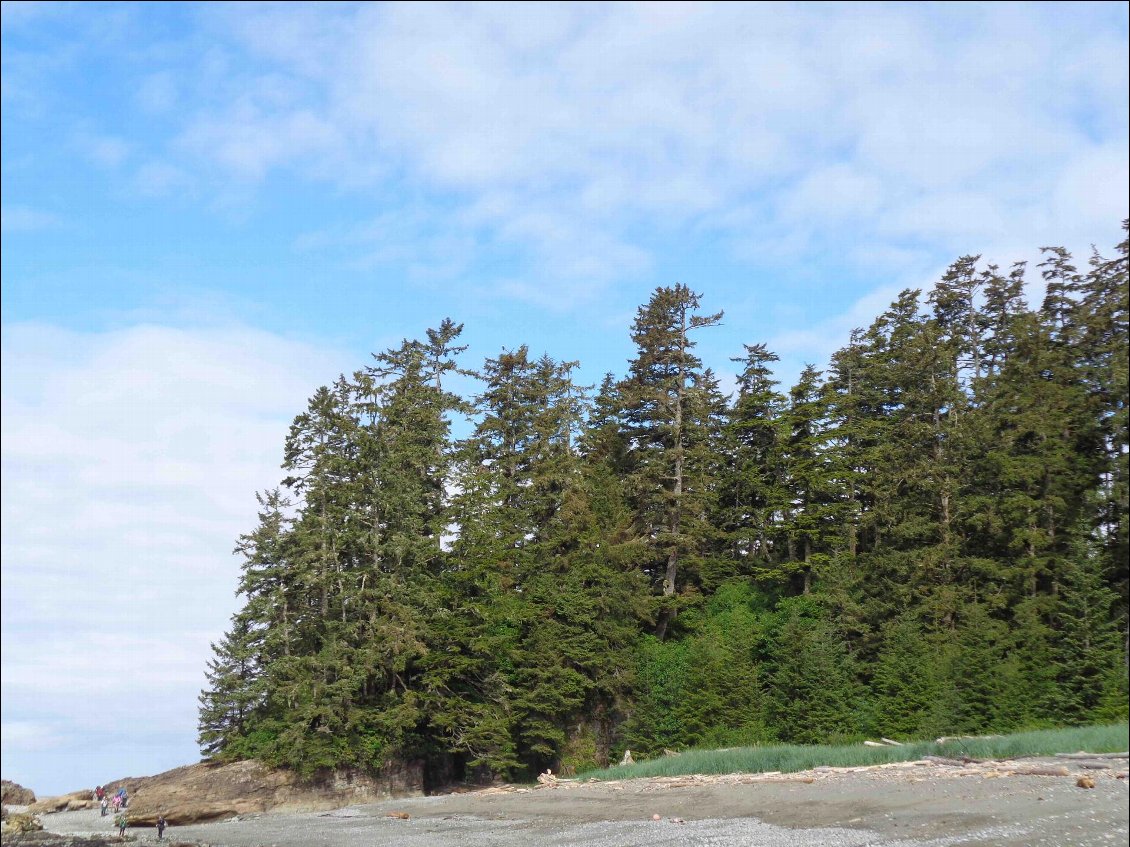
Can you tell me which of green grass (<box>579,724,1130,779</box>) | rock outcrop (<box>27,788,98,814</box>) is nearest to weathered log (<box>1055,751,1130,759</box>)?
green grass (<box>579,724,1130,779</box>)

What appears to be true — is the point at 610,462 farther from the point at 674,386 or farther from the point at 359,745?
the point at 359,745

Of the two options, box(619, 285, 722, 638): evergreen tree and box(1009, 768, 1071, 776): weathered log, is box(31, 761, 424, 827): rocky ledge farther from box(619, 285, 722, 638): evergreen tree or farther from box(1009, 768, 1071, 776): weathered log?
box(1009, 768, 1071, 776): weathered log

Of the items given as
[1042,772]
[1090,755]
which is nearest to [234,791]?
[1042,772]

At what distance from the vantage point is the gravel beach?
20.3 m

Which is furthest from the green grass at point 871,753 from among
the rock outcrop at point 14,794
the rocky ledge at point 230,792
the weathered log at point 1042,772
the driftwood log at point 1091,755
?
the rock outcrop at point 14,794

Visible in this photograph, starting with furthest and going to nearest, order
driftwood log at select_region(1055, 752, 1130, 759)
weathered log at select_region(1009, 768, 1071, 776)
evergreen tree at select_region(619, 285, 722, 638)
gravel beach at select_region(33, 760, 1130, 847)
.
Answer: evergreen tree at select_region(619, 285, 722, 638)
driftwood log at select_region(1055, 752, 1130, 759)
weathered log at select_region(1009, 768, 1071, 776)
gravel beach at select_region(33, 760, 1130, 847)

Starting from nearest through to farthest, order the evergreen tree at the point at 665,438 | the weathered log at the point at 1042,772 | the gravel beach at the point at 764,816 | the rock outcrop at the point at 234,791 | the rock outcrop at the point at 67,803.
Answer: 1. the gravel beach at the point at 764,816
2. the weathered log at the point at 1042,772
3. the rock outcrop at the point at 234,791
4. the rock outcrop at the point at 67,803
5. the evergreen tree at the point at 665,438

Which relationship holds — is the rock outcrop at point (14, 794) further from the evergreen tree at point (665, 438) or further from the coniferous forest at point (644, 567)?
the evergreen tree at point (665, 438)

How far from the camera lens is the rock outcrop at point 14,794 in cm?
4891

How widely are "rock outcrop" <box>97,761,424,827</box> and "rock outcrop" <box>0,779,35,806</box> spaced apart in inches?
238

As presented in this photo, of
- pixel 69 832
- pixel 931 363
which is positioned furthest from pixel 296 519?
pixel 931 363

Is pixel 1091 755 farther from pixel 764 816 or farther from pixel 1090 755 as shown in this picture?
pixel 764 816

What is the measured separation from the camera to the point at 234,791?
4519cm

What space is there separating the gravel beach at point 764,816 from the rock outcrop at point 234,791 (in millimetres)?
3418
